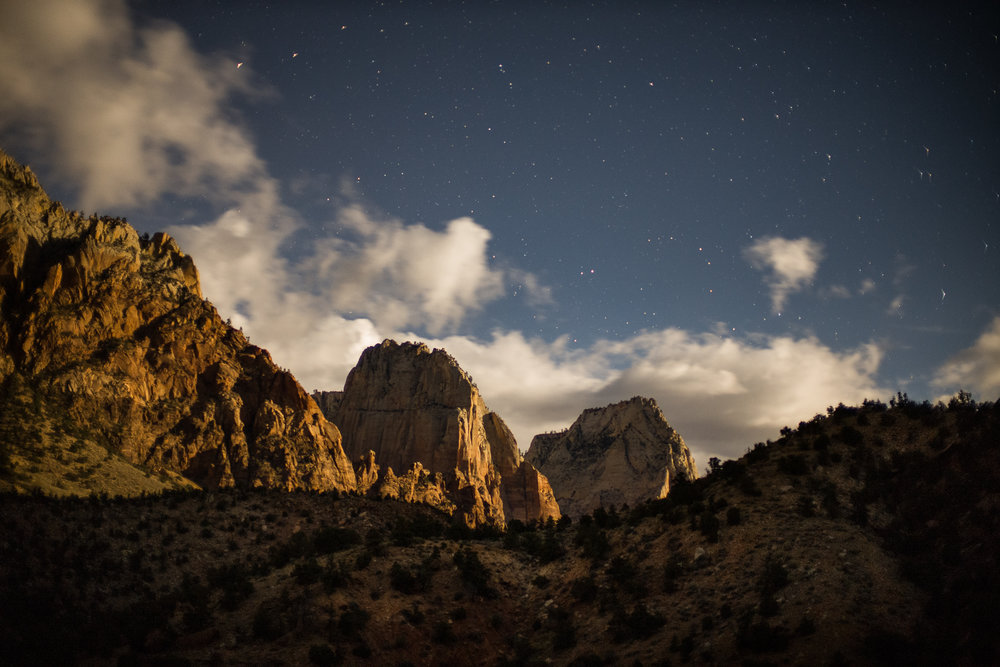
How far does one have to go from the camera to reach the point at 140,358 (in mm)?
80688

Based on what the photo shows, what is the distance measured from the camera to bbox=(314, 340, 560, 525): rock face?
147 metres

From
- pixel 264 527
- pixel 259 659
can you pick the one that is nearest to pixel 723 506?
pixel 259 659

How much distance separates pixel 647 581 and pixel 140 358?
83.2 metres

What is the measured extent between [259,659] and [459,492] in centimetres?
11902

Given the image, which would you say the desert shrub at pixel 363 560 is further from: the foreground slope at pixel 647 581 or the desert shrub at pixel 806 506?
the desert shrub at pixel 806 506

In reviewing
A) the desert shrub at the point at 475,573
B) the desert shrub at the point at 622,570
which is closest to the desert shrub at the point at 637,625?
the desert shrub at the point at 622,570

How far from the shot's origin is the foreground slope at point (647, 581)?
16734 mm

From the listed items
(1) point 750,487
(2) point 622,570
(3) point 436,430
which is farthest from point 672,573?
(3) point 436,430

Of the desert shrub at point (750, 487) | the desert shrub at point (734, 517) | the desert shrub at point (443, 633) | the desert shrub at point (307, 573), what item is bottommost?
the desert shrub at point (443, 633)

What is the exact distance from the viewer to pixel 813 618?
1636 cm

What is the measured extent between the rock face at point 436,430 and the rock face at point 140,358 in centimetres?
4464

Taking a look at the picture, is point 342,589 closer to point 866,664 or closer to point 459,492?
point 866,664

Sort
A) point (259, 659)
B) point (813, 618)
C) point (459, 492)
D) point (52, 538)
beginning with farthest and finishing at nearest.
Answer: point (459, 492), point (52, 538), point (259, 659), point (813, 618)

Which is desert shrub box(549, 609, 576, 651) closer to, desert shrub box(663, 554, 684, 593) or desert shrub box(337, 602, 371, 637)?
desert shrub box(663, 554, 684, 593)
